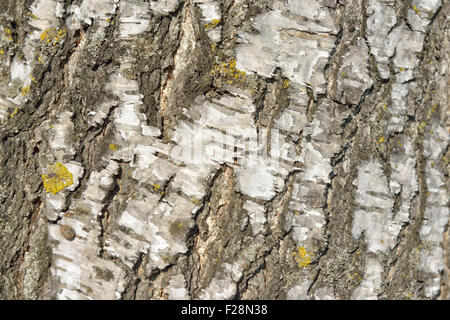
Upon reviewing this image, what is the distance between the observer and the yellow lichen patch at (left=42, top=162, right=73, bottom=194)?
4.66 feet

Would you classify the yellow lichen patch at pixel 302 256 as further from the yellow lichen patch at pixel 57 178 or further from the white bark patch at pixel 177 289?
the yellow lichen patch at pixel 57 178

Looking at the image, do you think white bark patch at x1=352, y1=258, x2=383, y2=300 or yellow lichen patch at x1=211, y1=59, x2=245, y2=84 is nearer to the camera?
yellow lichen patch at x1=211, y1=59, x2=245, y2=84

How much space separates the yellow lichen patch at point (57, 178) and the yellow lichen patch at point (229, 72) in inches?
26.9

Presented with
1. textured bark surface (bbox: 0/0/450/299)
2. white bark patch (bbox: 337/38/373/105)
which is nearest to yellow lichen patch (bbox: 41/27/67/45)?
textured bark surface (bbox: 0/0/450/299)

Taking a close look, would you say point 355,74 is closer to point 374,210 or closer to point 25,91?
point 374,210

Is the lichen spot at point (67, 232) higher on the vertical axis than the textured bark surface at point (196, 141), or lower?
lower

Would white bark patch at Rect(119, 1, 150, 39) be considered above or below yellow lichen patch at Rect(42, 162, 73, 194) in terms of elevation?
above

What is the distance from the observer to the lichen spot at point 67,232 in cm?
143

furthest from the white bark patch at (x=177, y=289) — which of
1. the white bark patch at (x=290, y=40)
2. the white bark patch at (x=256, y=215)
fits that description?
the white bark patch at (x=290, y=40)

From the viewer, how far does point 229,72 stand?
1.38m

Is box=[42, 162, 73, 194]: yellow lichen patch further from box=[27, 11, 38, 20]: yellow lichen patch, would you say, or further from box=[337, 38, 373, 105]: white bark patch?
box=[337, 38, 373, 105]: white bark patch

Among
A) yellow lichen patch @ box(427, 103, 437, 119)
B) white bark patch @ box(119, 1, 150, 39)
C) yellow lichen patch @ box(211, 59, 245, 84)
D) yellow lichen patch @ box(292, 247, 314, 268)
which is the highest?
white bark patch @ box(119, 1, 150, 39)

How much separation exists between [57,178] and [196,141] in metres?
0.56

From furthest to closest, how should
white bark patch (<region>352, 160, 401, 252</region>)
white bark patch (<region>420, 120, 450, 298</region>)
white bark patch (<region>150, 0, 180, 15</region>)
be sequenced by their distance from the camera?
white bark patch (<region>420, 120, 450, 298</region>) < white bark patch (<region>352, 160, 401, 252</region>) < white bark patch (<region>150, 0, 180, 15</region>)
